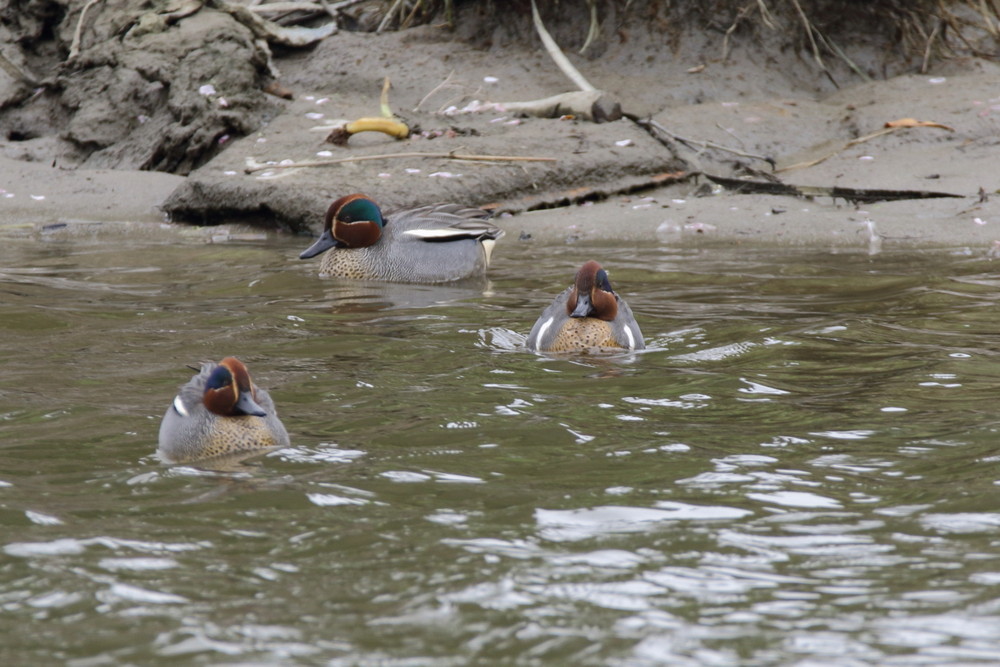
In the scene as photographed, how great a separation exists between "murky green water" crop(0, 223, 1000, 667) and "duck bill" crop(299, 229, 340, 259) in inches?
76.9

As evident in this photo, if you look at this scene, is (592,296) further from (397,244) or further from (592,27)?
(592,27)

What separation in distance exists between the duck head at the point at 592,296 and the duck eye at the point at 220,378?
2.54 meters

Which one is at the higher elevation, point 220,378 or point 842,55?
point 842,55

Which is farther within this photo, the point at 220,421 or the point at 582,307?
the point at 582,307

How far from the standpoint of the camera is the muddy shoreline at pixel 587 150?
38.7 ft

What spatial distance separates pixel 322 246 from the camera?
10.7 metres

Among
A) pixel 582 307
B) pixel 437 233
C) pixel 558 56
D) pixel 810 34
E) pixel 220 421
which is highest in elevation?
pixel 810 34

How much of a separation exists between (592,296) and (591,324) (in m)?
0.16

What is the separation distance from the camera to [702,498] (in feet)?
15.5

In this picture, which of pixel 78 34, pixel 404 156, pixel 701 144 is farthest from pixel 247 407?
pixel 78 34

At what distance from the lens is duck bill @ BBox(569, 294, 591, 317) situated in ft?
24.1

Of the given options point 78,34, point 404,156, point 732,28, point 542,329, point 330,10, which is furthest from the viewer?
point 330,10

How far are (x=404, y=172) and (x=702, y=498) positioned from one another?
316 inches

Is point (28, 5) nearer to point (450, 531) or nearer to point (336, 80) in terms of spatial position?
point (336, 80)
